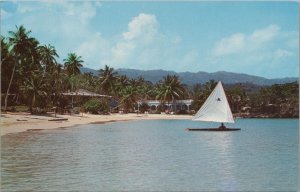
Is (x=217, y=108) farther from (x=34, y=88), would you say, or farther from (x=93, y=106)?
(x=93, y=106)

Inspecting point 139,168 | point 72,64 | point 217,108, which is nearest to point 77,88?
point 72,64

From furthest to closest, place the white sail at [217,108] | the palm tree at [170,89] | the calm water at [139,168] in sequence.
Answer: the palm tree at [170,89]
the white sail at [217,108]
the calm water at [139,168]

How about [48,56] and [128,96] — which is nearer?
[48,56]

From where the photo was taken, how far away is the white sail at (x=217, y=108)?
38781mm

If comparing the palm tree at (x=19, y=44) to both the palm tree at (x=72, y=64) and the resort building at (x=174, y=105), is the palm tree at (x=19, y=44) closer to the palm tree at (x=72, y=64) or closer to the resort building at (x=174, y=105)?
the palm tree at (x=72, y=64)

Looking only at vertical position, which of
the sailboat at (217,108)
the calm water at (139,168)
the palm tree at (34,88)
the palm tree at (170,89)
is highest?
the palm tree at (170,89)

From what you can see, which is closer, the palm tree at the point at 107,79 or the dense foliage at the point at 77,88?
the dense foliage at the point at 77,88

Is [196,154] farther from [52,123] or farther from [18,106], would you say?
[18,106]

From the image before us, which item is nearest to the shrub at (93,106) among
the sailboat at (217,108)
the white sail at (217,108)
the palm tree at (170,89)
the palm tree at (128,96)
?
the palm tree at (128,96)

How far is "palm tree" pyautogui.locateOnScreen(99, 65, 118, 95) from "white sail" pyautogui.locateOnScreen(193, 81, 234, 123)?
3964 centimetres

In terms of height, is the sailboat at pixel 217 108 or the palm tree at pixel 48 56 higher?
the palm tree at pixel 48 56

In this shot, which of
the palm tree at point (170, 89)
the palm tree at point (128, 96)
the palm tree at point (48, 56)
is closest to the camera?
the palm tree at point (48, 56)

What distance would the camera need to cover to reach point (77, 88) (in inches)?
2692

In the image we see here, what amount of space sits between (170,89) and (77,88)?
17.5 meters
